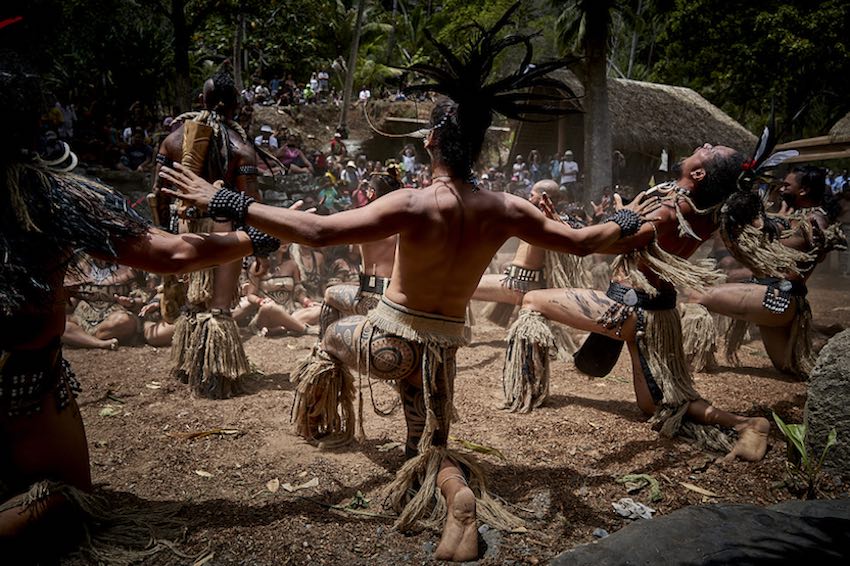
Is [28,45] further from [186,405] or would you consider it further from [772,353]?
[772,353]

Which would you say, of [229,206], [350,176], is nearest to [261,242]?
[229,206]

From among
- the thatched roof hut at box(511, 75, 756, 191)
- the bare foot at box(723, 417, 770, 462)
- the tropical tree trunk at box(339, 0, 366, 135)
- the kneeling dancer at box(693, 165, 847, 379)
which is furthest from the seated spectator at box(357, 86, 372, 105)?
the bare foot at box(723, 417, 770, 462)

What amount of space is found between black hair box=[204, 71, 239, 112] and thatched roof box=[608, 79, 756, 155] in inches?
539

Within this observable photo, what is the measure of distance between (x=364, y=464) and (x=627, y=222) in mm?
1892

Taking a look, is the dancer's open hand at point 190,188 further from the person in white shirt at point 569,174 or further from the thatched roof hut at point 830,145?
the person in white shirt at point 569,174

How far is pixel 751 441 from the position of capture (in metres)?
3.26

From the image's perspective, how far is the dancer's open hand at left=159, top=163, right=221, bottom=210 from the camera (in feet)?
7.48

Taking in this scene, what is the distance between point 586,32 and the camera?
1158 cm

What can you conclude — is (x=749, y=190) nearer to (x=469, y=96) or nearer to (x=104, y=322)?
(x=469, y=96)

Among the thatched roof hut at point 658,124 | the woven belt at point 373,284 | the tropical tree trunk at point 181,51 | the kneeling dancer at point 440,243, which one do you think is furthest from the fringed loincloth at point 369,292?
the thatched roof hut at point 658,124

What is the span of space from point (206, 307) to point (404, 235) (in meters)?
2.32

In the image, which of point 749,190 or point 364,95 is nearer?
point 749,190

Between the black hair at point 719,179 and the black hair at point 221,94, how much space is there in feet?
10.4

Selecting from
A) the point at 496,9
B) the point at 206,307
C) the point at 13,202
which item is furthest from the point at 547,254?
the point at 496,9
